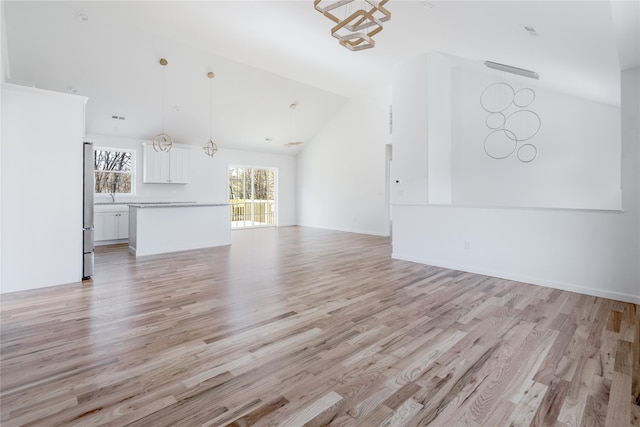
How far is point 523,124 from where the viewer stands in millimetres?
5785

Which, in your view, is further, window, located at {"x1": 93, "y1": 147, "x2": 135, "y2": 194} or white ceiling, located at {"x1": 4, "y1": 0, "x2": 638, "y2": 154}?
window, located at {"x1": 93, "y1": 147, "x2": 135, "y2": 194}

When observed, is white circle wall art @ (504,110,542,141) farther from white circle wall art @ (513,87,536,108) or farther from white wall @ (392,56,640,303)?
white wall @ (392,56,640,303)

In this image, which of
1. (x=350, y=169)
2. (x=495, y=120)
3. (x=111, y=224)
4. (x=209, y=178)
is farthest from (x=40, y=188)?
(x=495, y=120)

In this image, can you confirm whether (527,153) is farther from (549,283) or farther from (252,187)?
(252,187)

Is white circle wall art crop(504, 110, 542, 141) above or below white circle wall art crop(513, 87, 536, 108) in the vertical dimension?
below

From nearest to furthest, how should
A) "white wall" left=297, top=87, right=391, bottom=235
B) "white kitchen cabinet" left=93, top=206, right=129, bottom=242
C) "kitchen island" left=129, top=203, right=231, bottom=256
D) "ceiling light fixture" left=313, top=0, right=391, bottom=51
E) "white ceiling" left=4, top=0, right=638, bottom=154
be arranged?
"ceiling light fixture" left=313, top=0, right=391, bottom=51 → "white ceiling" left=4, top=0, right=638, bottom=154 → "kitchen island" left=129, top=203, right=231, bottom=256 → "white kitchen cabinet" left=93, top=206, right=129, bottom=242 → "white wall" left=297, top=87, right=391, bottom=235

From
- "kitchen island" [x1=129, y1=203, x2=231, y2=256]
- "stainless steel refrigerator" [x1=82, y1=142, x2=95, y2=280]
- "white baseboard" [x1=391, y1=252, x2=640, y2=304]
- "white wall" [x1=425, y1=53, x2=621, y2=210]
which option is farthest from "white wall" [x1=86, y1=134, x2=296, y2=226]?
"white baseboard" [x1=391, y1=252, x2=640, y2=304]

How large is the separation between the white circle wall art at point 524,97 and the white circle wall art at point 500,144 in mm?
513

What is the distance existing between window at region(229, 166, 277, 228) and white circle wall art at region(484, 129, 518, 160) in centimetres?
702

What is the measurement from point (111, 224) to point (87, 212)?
11.7 feet

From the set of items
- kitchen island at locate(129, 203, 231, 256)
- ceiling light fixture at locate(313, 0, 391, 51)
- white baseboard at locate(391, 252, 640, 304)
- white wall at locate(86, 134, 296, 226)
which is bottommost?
white baseboard at locate(391, 252, 640, 304)

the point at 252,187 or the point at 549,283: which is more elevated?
the point at 252,187

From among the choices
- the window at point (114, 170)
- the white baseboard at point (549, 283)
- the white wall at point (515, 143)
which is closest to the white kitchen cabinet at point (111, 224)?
the window at point (114, 170)

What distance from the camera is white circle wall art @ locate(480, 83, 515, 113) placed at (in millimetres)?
5848
